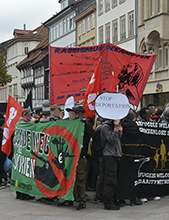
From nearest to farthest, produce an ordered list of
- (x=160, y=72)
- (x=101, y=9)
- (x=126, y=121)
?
1. (x=126, y=121)
2. (x=160, y=72)
3. (x=101, y=9)

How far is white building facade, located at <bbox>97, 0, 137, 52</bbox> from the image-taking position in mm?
31122

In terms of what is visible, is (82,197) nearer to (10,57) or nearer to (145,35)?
(145,35)

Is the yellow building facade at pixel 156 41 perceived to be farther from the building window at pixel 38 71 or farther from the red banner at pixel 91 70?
the building window at pixel 38 71

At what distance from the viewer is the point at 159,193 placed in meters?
8.05

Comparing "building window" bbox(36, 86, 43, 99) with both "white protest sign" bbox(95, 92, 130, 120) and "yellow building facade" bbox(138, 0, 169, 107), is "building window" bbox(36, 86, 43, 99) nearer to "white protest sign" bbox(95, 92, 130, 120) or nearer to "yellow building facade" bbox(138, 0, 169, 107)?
"yellow building facade" bbox(138, 0, 169, 107)

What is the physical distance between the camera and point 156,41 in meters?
28.4

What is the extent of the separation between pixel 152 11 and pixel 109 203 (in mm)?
23139

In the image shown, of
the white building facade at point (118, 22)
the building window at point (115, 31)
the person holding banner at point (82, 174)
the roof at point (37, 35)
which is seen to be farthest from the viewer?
the roof at point (37, 35)

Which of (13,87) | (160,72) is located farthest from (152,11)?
(13,87)

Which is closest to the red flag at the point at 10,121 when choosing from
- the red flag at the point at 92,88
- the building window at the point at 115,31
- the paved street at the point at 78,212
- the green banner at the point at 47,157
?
the green banner at the point at 47,157

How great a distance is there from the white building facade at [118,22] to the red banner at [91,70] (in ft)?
70.4

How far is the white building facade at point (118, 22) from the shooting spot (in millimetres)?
31122

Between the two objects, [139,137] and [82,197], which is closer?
[82,197]

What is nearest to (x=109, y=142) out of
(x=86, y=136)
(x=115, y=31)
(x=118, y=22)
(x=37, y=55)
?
(x=86, y=136)
